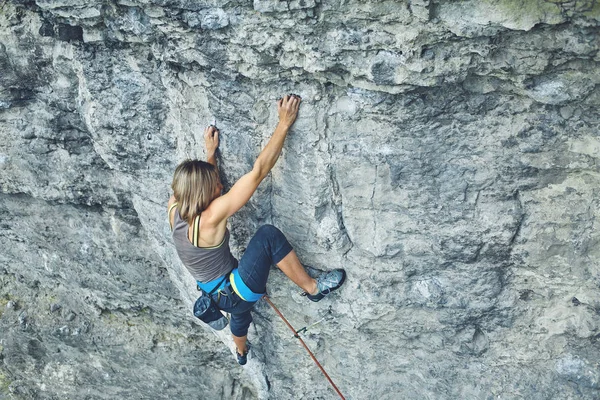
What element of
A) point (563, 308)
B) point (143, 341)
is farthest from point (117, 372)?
point (563, 308)

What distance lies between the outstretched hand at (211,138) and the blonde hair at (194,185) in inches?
8.4

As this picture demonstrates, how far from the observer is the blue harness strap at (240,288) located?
441 cm

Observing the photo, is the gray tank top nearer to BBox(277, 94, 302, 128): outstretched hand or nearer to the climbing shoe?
the climbing shoe

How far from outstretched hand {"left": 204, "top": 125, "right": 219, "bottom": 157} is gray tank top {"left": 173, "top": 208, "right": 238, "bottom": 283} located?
0.44 metres

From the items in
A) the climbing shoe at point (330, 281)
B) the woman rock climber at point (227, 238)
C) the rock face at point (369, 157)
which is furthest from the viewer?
the climbing shoe at point (330, 281)

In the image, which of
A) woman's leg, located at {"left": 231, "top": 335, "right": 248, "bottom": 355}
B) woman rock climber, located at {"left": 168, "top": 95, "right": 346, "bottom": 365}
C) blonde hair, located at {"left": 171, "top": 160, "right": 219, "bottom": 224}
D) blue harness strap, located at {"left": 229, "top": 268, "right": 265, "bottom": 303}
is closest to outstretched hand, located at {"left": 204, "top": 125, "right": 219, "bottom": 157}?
woman rock climber, located at {"left": 168, "top": 95, "right": 346, "bottom": 365}

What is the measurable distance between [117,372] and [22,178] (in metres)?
2.06

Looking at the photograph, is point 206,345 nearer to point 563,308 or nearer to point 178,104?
point 178,104

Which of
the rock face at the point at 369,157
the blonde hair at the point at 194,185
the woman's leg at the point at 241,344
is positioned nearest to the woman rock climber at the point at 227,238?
the blonde hair at the point at 194,185

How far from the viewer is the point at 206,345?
20.0 ft

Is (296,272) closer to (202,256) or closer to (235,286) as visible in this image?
(235,286)

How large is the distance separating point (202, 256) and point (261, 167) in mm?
810

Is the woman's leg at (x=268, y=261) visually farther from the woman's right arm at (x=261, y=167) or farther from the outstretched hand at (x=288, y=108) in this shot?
the outstretched hand at (x=288, y=108)

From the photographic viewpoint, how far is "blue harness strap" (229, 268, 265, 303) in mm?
4410
